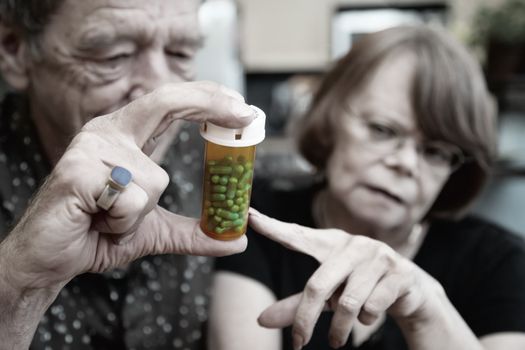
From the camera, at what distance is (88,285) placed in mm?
1130

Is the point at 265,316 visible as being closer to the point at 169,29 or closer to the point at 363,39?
the point at 169,29

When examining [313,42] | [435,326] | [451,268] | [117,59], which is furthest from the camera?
[313,42]

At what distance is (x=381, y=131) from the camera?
4.08ft

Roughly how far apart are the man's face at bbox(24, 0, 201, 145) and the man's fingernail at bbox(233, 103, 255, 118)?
402mm

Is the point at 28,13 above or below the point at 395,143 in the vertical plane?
A: above

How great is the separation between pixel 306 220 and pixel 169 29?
1.90 ft

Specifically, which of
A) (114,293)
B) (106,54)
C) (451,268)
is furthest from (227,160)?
(451,268)

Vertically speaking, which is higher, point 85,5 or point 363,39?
point 85,5

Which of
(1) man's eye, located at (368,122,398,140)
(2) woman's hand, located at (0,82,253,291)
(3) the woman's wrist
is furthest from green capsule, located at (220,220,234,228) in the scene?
(1) man's eye, located at (368,122,398,140)

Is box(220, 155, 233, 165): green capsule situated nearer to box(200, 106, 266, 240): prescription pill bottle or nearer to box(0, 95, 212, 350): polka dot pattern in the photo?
box(200, 106, 266, 240): prescription pill bottle

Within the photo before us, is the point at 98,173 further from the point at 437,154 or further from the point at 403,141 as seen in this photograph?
the point at 437,154

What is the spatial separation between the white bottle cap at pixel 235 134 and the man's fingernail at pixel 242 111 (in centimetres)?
1

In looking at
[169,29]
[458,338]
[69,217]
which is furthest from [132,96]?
[458,338]

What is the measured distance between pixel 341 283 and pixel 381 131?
497 millimetres
